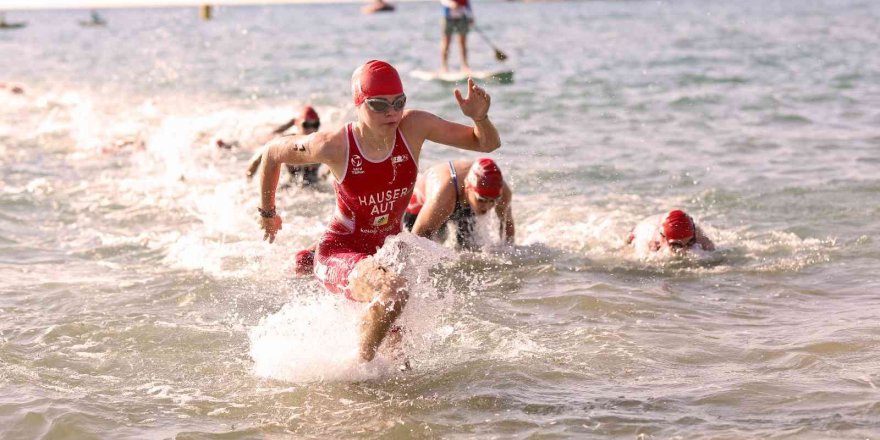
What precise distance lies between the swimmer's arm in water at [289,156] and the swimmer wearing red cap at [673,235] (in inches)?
175

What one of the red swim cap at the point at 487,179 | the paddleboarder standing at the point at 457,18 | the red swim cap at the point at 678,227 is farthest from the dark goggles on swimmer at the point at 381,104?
the paddleboarder standing at the point at 457,18

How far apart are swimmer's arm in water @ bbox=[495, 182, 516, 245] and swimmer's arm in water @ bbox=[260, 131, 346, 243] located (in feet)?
11.6

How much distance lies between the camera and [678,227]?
400 inches

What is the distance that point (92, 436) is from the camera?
6.27 m

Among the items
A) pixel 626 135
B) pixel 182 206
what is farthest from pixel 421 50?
pixel 182 206

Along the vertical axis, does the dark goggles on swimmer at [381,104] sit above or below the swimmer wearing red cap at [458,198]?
above

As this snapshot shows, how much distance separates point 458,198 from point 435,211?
0.32m

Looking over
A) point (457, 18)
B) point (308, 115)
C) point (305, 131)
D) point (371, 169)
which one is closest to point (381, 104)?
point (371, 169)

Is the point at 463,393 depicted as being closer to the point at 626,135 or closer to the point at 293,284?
the point at 293,284

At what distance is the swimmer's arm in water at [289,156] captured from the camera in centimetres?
661

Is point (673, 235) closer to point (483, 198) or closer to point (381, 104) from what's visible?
point (483, 198)

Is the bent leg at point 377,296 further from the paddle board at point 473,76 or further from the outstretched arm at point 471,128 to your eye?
the paddle board at point 473,76

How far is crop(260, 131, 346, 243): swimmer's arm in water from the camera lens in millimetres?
6609

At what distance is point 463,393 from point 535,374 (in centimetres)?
60
